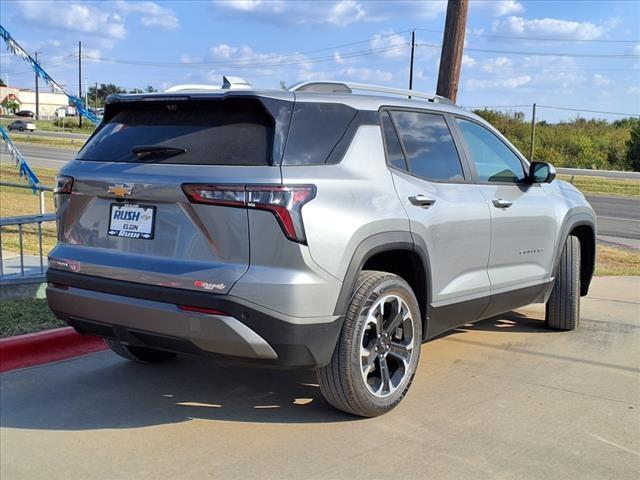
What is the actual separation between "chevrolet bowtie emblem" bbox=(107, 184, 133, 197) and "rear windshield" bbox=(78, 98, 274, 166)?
0.19 meters

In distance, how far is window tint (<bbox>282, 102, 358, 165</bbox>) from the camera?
147 inches

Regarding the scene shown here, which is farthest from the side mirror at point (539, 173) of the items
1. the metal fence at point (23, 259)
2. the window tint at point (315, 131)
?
the metal fence at point (23, 259)

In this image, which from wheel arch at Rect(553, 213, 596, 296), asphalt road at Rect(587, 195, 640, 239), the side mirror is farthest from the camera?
asphalt road at Rect(587, 195, 640, 239)

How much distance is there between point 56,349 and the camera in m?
5.38

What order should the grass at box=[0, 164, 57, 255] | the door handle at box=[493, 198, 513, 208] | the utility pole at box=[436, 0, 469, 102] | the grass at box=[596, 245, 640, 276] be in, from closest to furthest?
the door handle at box=[493, 198, 513, 208] → the grass at box=[0, 164, 57, 255] → the grass at box=[596, 245, 640, 276] → the utility pole at box=[436, 0, 469, 102]

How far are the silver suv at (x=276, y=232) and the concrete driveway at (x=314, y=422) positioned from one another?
378mm

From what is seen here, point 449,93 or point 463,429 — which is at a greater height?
point 449,93

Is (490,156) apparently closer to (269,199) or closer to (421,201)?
(421,201)

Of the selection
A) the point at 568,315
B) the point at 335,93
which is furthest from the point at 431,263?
the point at 568,315

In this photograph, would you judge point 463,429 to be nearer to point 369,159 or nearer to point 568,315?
point 369,159

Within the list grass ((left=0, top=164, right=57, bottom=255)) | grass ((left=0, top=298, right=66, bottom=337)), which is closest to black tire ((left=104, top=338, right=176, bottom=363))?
grass ((left=0, top=298, right=66, bottom=337))

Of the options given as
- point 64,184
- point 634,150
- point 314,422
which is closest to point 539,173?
point 314,422

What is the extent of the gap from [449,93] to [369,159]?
6766mm

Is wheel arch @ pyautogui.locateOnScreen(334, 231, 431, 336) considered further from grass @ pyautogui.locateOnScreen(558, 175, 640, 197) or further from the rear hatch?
grass @ pyautogui.locateOnScreen(558, 175, 640, 197)
